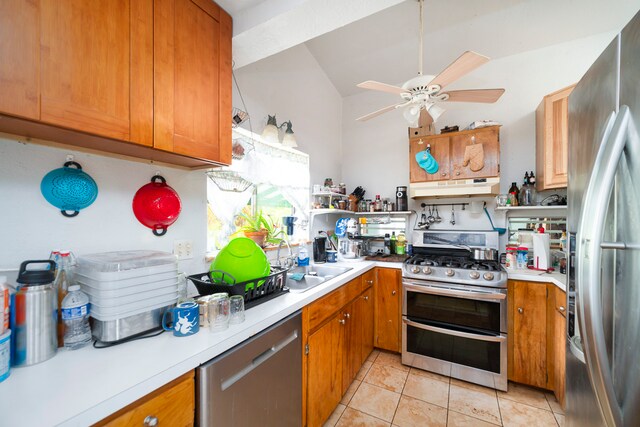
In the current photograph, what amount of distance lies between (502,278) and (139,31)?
8.39 feet

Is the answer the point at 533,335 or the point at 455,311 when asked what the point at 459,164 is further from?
the point at 533,335

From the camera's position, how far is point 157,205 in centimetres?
124

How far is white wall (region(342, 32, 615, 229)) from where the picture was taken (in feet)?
7.72

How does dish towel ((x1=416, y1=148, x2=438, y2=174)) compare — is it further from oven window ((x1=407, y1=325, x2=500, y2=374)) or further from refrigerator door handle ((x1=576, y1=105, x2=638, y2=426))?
refrigerator door handle ((x1=576, y1=105, x2=638, y2=426))

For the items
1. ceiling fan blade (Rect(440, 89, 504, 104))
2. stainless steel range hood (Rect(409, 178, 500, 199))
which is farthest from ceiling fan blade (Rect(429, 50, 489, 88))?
stainless steel range hood (Rect(409, 178, 500, 199))

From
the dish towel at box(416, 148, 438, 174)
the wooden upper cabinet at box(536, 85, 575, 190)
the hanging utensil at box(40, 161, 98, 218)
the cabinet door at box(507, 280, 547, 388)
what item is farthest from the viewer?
the dish towel at box(416, 148, 438, 174)

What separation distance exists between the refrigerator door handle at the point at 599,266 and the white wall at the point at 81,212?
63.9 inches

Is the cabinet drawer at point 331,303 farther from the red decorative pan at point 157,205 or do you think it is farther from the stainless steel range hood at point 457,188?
the stainless steel range hood at point 457,188

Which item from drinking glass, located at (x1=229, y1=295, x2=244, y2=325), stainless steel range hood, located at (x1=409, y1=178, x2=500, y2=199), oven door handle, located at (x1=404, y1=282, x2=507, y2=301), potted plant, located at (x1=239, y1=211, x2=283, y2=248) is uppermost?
stainless steel range hood, located at (x1=409, y1=178, x2=500, y2=199)

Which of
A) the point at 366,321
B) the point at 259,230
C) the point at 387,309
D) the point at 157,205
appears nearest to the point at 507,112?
the point at 387,309

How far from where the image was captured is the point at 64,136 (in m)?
0.87

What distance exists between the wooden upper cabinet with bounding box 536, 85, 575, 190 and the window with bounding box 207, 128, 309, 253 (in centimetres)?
208

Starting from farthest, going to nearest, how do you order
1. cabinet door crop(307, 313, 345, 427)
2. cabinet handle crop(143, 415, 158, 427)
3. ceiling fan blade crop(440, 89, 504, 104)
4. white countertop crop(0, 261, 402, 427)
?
ceiling fan blade crop(440, 89, 504, 104) < cabinet door crop(307, 313, 345, 427) < cabinet handle crop(143, 415, 158, 427) < white countertop crop(0, 261, 402, 427)

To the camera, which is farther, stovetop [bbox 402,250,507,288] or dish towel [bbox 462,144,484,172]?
dish towel [bbox 462,144,484,172]
